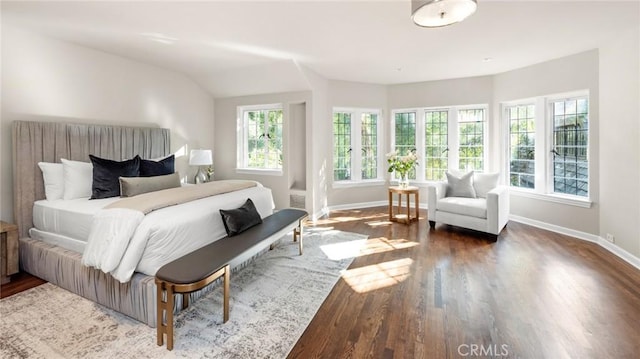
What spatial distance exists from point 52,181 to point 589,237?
21.8 ft

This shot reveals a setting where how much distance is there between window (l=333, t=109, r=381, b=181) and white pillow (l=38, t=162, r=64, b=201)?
4.12 meters

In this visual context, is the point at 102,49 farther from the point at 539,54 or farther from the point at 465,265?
the point at 539,54

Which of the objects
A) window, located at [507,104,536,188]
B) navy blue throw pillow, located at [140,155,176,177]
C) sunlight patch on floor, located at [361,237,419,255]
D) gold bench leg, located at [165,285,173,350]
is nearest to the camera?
gold bench leg, located at [165,285,173,350]

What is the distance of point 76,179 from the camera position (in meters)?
3.30

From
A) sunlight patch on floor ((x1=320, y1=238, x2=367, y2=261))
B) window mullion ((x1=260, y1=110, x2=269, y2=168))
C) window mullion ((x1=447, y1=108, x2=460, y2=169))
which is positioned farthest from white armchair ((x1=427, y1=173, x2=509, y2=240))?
window mullion ((x1=260, y1=110, x2=269, y2=168))

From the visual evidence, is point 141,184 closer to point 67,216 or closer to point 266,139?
point 67,216

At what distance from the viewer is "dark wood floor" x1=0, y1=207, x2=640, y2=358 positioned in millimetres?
1880

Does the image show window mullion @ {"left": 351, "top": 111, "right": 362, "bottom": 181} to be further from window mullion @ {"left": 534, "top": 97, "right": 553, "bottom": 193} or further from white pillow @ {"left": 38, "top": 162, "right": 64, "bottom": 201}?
white pillow @ {"left": 38, "top": 162, "right": 64, "bottom": 201}

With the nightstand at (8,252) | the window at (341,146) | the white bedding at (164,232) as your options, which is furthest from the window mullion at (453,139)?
the nightstand at (8,252)

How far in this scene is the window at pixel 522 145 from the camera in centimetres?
479

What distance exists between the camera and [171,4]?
2.64 metres

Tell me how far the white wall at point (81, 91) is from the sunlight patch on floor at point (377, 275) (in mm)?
3750

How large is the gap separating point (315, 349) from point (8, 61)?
4161 millimetres

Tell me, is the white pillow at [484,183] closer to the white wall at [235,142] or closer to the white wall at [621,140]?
the white wall at [621,140]
